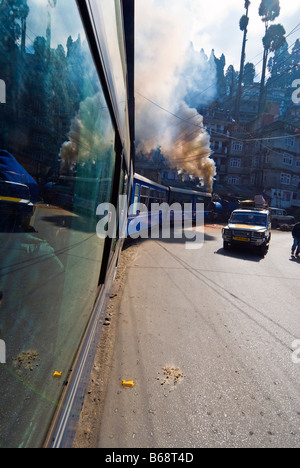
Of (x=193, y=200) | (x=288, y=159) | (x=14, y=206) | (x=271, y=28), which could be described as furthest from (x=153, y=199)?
(x=271, y=28)

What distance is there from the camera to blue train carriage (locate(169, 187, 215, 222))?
19.1 metres

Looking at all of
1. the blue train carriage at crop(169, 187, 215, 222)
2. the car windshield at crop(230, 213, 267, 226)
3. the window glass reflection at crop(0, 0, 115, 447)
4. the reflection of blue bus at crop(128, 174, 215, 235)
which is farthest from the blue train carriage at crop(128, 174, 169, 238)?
the window glass reflection at crop(0, 0, 115, 447)

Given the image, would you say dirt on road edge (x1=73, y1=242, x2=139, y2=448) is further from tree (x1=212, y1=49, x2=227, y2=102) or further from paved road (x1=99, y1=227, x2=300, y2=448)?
tree (x1=212, y1=49, x2=227, y2=102)

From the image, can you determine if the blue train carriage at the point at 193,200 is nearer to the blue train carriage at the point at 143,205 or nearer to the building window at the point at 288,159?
the blue train carriage at the point at 143,205

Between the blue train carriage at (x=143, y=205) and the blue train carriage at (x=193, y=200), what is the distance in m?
2.53

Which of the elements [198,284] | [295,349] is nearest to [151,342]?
[295,349]

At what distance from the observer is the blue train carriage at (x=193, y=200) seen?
19.1 meters

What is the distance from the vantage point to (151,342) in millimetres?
3652

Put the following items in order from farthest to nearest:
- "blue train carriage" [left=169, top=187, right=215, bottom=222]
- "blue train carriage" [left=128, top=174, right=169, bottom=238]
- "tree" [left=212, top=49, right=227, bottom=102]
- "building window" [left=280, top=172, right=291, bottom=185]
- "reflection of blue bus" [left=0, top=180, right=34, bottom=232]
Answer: "tree" [left=212, top=49, right=227, bottom=102]
"building window" [left=280, top=172, right=291, bottom=185]
"blue train carriage" [left=169, top=187, right=215, bottom=222]
"blue train carriage" [left=128, top=174, right=169, bottom=238]
"reflection of blue bus" [left=0, top=180, right=34, bottom=232]

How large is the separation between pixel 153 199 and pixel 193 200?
27.2 ft

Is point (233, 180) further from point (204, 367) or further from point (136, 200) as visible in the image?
point (204, 367)

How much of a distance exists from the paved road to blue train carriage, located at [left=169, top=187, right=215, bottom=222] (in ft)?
42.8

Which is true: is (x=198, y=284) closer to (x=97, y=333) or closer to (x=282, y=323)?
(x=282, y=323)

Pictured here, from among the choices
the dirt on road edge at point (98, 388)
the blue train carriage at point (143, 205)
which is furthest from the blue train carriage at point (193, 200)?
the dirt on road edge at point (98, 388)
